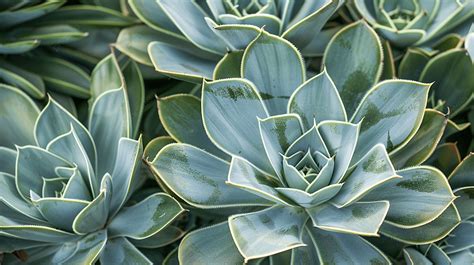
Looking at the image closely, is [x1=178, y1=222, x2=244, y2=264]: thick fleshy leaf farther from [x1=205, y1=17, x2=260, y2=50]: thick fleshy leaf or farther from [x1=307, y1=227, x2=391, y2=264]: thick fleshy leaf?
[x1=205, y1=17, x2=260, y2=50]: thick fleshy leaf

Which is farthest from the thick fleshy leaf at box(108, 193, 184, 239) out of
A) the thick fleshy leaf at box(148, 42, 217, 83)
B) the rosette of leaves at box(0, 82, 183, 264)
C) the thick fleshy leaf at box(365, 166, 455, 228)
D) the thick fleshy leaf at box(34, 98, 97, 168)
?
the thick fleshy leaf at box(365, 166, 455, 228)

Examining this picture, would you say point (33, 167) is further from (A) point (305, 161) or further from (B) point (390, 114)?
(B) point (390, 114)

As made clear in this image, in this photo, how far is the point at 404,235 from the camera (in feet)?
3.54

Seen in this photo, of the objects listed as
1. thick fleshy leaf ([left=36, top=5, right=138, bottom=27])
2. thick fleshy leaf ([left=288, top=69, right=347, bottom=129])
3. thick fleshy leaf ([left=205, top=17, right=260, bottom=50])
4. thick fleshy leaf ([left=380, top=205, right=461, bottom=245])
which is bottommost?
thick fleshy leaf ([left=380, top=205, right=461, bottom=245])

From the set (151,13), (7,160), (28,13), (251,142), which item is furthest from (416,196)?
(28,13)

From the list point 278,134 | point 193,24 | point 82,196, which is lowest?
point 82,196

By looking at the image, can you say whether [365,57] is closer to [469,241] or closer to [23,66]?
[469,241]

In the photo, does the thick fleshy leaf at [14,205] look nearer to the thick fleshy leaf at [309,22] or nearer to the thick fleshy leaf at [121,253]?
the thick fleshy leaf at [121,253]

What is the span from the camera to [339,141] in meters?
1.02

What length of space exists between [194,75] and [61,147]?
0.26 m

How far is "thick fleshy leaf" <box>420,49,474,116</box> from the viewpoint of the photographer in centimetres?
122

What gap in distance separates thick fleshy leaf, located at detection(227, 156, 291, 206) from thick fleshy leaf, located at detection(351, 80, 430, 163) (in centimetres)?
14

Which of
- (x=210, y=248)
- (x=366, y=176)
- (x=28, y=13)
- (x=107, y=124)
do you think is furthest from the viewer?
(x=28, y=13)

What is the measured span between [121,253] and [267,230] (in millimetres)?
281
